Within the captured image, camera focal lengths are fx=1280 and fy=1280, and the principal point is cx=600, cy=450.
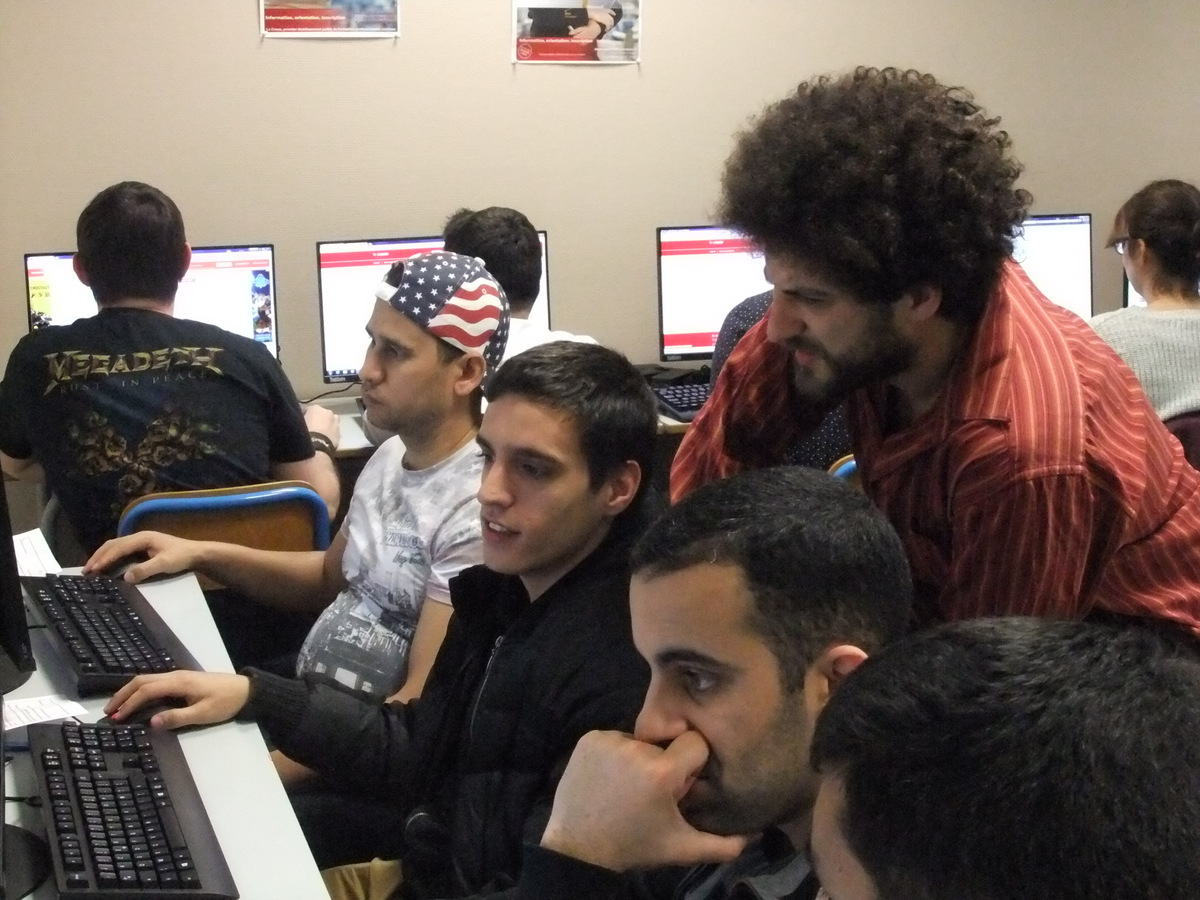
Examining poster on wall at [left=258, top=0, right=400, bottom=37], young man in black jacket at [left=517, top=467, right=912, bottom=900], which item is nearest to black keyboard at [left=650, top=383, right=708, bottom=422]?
poster on wall at [left=258, top=0, right=400, bottom=37]

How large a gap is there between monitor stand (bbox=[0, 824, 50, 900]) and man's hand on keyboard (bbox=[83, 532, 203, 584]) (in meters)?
0.79

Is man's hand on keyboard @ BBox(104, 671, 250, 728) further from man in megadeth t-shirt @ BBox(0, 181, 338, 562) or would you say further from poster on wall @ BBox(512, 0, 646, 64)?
poster on wall @ BBox(512, 0, 646, 64)

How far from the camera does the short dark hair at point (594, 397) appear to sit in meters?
1.55

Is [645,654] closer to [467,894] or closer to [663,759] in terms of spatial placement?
[663,759]

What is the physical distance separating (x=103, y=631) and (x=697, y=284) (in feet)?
8.04

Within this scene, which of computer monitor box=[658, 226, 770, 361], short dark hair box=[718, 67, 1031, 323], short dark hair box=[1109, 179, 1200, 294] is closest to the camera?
short dark hair box=[718, 67, 1031, 323]

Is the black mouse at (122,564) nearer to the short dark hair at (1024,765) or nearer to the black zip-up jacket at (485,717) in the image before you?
the black zip-up jacket at (485,717)

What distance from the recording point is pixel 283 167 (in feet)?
11.8

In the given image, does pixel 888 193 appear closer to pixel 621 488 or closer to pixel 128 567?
pixel 621 488

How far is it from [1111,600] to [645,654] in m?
0.61

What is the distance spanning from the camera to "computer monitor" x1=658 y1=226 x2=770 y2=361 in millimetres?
3879

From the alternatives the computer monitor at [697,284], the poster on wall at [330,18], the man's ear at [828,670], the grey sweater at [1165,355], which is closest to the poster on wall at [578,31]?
the poster on wall at [330,18]

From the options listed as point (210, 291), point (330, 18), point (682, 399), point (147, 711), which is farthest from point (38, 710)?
point (330, 18)

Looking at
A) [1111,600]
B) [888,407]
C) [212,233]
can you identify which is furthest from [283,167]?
[1111,600]
